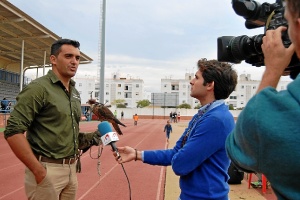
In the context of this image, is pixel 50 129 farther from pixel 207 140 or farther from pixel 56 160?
pixel 207 140

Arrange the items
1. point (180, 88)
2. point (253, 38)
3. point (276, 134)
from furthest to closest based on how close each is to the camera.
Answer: point (180, 88) < point (253, 38) < point (276, 134)

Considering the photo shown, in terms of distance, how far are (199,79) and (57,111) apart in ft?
3.61

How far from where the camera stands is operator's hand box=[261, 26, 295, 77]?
1007 millimetres

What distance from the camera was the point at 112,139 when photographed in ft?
7.36

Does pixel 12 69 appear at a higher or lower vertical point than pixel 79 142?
higher

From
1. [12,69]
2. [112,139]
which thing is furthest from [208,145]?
[12,69]

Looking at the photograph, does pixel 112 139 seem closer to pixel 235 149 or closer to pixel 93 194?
pixel 235 149

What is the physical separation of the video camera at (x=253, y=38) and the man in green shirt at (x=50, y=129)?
1412 mm

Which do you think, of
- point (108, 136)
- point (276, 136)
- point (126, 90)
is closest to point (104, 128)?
point (108, 136)

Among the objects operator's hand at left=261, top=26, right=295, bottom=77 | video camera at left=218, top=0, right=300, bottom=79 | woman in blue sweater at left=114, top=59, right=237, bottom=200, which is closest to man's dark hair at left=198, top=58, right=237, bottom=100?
woman in blue sweater at left=114, top=59, right=237, bottom=200

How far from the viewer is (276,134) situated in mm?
844

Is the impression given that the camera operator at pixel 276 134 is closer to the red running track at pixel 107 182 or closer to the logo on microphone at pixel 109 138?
the logo on microphone at pixel 109 138

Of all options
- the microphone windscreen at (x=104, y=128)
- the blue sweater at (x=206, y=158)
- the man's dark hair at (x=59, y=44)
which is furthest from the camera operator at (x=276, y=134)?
the man's dark hair at (x=59, y=44)

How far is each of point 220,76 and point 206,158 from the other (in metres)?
0.54
